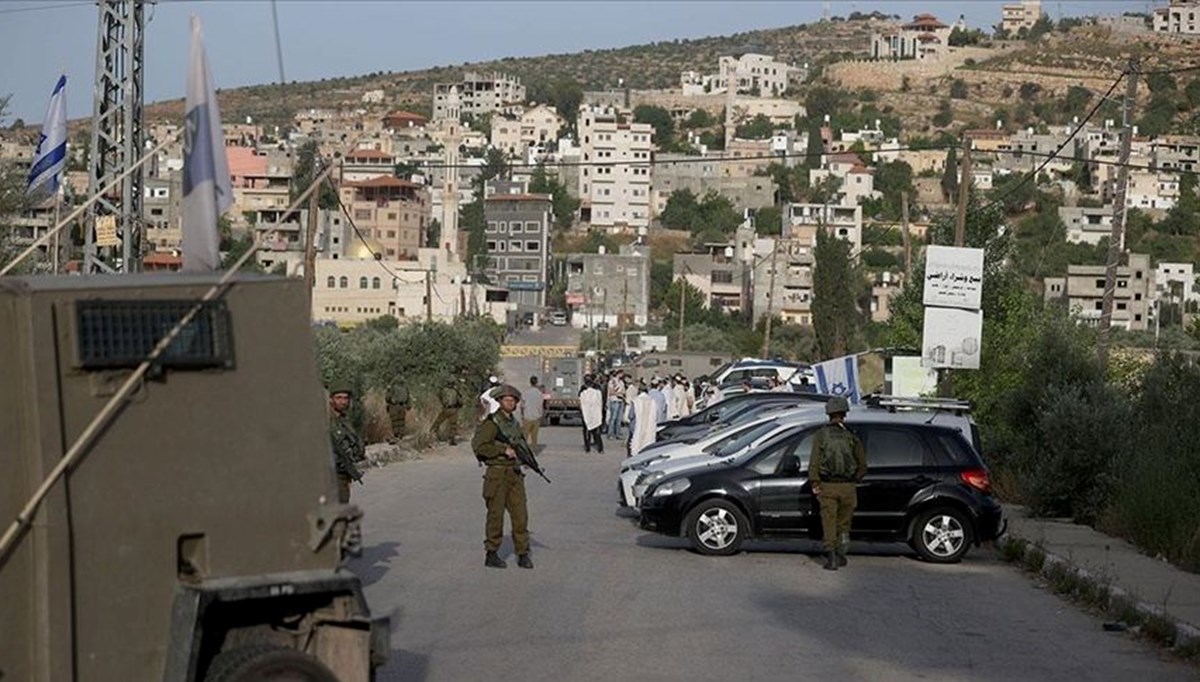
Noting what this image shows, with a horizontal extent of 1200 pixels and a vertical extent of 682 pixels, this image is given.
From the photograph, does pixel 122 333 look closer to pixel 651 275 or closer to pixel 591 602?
pixel 591 602

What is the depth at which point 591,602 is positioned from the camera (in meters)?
15.9

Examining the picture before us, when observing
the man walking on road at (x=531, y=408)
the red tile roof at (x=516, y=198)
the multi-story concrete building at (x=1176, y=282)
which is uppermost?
the man walking on road at (x=531, y=408)

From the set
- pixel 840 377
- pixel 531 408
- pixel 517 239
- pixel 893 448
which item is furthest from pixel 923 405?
pixel 517 239

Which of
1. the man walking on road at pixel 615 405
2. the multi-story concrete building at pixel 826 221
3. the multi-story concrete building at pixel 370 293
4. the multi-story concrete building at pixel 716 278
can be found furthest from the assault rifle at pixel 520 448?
the multi-story concrete building at pixel 826 221

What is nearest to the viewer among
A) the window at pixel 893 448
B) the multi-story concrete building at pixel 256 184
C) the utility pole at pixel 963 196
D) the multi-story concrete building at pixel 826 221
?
the window at pixel 893 448

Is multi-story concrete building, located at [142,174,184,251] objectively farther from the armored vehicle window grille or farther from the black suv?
the armored vehicle window grille

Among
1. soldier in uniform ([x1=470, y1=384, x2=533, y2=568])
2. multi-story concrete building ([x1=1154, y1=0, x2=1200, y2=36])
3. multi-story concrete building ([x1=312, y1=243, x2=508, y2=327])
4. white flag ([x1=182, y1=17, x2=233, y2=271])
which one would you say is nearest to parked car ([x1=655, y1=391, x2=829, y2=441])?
soldier in uniform ([x1=470, y1=384, x2=533, y2=568])

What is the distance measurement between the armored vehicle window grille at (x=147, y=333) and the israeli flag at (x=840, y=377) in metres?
30.1

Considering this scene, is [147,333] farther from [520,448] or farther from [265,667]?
[520,448]

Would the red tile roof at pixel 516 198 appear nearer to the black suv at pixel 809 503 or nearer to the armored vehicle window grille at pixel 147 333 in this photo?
the black suv at pixel 809 503

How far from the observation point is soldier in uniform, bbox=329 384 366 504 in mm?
16906

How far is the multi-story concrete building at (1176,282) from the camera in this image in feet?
456

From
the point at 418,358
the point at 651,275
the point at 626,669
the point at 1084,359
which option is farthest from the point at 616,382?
the point at 651,275

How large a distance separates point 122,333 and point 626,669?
205 inches
